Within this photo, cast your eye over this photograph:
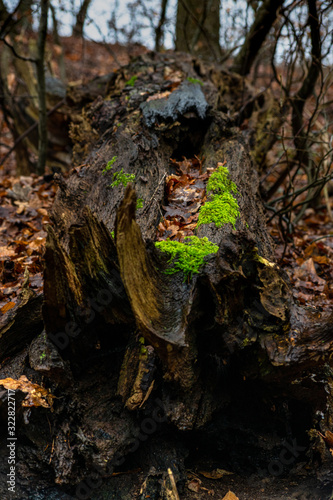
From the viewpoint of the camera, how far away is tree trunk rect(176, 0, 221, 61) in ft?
25.2

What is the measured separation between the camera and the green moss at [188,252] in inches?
Answer: 91.7

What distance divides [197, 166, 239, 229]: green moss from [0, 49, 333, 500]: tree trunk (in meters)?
0.10

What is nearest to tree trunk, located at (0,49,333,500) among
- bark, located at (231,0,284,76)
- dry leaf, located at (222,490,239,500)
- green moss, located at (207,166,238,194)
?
dry leaf, located at (222,490,239,500)

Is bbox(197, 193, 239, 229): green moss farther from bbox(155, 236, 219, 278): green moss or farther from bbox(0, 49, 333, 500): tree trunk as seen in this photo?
bbox(155, 236, 219, 278): green moss

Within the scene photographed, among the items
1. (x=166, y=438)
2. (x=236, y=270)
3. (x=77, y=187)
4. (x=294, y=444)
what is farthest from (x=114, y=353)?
(x=77, y=187)

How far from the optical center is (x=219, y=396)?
8.19 feet

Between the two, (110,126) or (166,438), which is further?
(110,126)

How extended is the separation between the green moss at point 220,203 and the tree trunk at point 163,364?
0.10 meters

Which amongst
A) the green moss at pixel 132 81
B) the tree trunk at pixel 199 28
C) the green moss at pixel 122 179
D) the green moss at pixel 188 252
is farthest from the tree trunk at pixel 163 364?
the tree trunk at pixel 199 28

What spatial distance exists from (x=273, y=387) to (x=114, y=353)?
1.16 metres

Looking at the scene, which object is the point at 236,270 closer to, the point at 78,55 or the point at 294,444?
the point at 294,444

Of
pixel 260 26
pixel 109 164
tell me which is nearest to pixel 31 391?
pixel 109 164

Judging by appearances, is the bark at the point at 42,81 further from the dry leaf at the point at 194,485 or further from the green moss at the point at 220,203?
the dry leaf at the point at 194,485

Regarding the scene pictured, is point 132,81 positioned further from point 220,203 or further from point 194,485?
point 194,485
